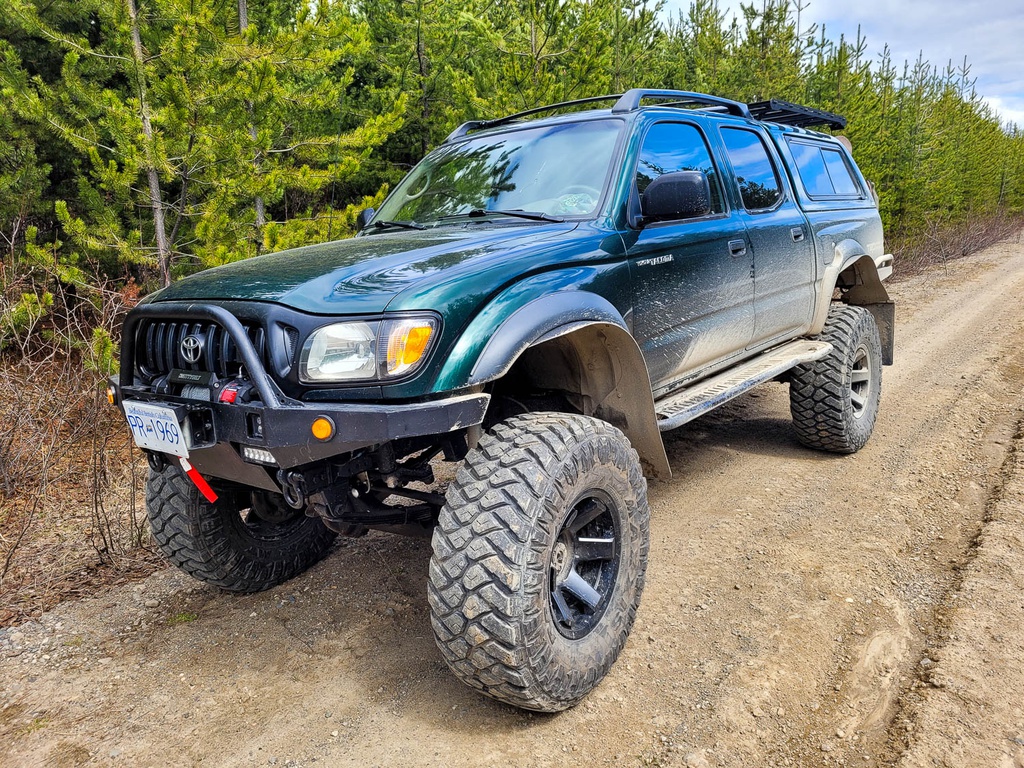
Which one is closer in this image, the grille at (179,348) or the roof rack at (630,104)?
the grille at (179,348)

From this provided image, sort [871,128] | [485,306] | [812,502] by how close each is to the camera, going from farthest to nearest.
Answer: [871,128] < [812,502] < [485,306]

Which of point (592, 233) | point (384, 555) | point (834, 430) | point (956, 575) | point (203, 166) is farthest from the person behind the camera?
point (203, 166)

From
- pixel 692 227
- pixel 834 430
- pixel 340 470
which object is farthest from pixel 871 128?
pixel 340 470

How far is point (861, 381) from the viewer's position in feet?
16.7

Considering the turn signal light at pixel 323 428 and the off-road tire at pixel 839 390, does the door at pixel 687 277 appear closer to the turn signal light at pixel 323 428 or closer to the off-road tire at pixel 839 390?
the off-road tire at pixel 839 390

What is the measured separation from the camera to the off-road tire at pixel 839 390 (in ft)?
15.0

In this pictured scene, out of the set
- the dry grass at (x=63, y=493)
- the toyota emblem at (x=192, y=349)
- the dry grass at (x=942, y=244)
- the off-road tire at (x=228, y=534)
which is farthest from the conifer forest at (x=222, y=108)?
the dry grass at (x=942, y=244)

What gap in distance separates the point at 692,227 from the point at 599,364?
3.20 feet

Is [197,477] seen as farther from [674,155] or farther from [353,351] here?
[674,155]

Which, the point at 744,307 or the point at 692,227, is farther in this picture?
the point at 744,307

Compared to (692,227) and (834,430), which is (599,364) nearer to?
(692,227)

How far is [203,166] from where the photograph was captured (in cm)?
583

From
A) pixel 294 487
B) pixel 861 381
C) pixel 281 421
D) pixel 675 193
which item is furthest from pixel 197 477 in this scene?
pixel 861 381

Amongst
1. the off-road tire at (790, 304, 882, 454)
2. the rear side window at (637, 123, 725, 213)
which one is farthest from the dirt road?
the rear side window at (637, 123, 725, 213)
